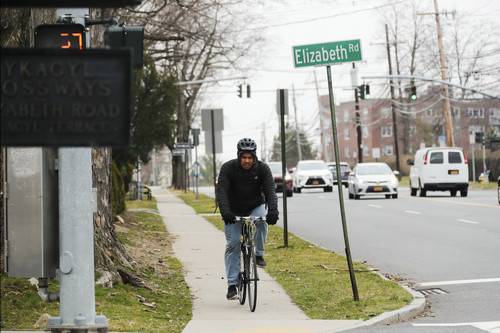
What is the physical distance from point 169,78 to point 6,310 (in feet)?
100

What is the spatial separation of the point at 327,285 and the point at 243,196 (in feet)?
7.13

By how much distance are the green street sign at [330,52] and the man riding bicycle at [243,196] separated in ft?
4.19

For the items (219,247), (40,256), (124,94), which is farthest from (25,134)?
(219,247)

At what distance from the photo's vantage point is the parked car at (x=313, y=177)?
5128 cm

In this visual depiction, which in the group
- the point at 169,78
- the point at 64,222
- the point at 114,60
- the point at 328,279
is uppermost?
the point at 169,78

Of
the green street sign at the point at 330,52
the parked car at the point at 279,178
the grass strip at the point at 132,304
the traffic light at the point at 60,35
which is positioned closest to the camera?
the traffic light at the point at 60,35

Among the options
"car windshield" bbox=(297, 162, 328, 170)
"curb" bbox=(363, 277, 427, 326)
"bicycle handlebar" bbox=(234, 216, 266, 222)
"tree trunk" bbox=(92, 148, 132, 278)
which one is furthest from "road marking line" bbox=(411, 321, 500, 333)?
"car windshield" bbox=(297, 162, 328, 170)

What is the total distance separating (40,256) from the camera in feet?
30.0

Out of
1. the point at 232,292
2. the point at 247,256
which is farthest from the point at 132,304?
the point at 247,256

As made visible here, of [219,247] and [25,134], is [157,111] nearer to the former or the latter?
[219,247]

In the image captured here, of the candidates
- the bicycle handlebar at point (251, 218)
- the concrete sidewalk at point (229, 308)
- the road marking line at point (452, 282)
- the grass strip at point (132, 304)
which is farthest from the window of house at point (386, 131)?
the bicycle handlebar at point (251, 218)

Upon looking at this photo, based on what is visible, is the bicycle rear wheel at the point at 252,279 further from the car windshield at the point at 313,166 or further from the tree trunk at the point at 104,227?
the car windshield at the point at 313,166

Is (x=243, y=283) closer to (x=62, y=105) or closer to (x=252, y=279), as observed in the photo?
(x=252, y=279)

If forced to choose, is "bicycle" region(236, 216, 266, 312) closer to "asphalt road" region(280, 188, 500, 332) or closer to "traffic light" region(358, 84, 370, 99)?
"asphalt road" region(280, 188, 500, 332)
